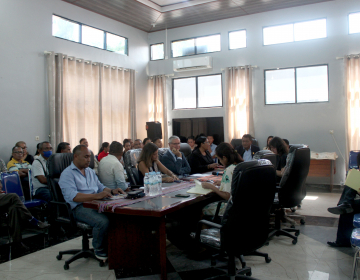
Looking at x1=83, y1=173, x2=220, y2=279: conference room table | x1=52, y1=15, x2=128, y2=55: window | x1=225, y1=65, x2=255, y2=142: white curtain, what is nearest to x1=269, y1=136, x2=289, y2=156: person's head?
x1=83, y1=173, x2=220, y2=279: conference room table

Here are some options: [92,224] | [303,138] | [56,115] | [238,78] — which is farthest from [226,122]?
[92,224]

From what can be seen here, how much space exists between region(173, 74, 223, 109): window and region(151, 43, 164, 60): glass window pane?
96cm

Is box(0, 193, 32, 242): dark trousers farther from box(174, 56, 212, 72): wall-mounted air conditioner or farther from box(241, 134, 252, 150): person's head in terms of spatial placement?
box(174, 56, 212, 72): wall-mounted air conditioner

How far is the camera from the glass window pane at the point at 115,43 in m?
8.81

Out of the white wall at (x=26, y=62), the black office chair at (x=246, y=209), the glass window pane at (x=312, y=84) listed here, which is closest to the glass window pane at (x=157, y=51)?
the white wall at (x=26, y=62)

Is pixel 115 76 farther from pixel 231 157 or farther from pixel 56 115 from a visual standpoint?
pixel 231 157

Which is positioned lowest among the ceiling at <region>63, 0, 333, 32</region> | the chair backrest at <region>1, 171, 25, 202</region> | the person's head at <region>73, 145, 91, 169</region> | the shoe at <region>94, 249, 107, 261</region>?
the shoe at <region>94, 249, 107, 261</region>

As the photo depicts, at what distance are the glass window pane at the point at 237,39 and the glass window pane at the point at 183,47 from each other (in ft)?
3.85

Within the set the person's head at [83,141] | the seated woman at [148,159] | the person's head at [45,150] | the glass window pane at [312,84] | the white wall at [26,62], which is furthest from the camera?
the glass window pane at [312,84]

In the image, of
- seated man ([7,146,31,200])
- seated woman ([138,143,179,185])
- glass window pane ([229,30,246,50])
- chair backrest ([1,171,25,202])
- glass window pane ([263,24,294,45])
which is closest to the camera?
seated woman ([138,143,179,185])

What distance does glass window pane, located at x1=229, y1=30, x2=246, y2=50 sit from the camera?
352 inches

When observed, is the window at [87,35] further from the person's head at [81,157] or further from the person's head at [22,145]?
the person's head at [81,157]

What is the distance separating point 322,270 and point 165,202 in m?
1.67

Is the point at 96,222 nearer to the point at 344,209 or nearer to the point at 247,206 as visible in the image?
the point at 247,206
